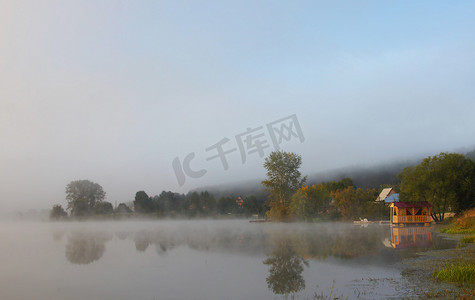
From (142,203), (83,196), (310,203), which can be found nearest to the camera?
(310,203)

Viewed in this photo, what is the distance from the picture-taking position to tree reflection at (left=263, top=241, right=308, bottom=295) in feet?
38.2

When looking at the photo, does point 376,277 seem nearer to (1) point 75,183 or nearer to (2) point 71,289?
(2) point 71,289

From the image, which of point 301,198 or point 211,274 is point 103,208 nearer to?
point 301,198

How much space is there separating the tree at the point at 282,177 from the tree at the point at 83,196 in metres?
46.8

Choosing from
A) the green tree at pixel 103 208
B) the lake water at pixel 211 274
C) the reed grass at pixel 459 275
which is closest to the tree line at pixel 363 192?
the lake water at pixel 211 274

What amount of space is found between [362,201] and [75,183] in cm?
6871

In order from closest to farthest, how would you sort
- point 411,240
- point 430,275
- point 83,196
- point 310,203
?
point 430,275
point 411,240
point 310,203
point 83,196

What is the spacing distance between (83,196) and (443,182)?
264ft

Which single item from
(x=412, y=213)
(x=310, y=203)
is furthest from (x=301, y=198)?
(x=412, y=213)

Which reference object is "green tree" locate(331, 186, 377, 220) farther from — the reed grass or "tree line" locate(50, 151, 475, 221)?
the reed grass

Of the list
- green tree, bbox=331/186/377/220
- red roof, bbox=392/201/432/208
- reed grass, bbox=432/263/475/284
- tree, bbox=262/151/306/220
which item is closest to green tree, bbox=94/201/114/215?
tree, bbox=262/151/306/220

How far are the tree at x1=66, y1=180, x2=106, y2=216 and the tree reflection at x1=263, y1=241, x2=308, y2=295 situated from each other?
8428cm

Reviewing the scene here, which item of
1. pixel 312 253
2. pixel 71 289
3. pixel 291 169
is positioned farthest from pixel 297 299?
pixel 291 169

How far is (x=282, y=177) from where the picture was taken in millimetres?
72375
